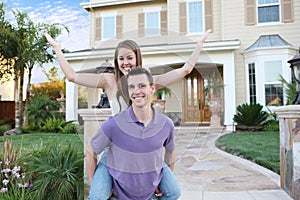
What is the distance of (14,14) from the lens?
10766 millimetres

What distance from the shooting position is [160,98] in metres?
1.28

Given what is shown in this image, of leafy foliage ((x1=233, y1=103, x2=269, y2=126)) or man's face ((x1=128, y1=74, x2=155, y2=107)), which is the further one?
leafy foliage ((x1=233, y1=103, x2=269, y2=126))

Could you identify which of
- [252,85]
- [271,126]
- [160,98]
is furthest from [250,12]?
[160,98]

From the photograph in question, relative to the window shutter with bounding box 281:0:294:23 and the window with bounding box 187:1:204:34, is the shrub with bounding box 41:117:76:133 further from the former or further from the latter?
the window shutter with bounding box 281:0:294:23

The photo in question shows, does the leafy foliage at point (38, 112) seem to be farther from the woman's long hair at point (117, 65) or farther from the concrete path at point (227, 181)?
the woman's long hair at point (117, 65)

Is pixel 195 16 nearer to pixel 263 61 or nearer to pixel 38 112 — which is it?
pixel 263 61

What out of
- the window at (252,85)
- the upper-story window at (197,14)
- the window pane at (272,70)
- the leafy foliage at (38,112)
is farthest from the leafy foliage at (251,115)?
the leafy foliage at (38,112)

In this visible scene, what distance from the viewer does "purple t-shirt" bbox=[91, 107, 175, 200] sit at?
42.9 inches

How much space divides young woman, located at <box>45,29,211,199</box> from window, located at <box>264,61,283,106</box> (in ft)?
26.5

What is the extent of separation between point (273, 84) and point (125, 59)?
8350mm

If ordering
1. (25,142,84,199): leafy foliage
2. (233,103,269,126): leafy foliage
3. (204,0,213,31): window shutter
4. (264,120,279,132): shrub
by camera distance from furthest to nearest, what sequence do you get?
(204,0,213,31): window shutter, (233,103,269,126): leafy foliage, (264,120,279,132): shrub, (25,142,84,199): leafy foliage

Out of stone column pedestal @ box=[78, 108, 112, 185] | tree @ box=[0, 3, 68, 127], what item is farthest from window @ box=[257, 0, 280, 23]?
stone column pedestal @ box=[78, 108, 112, 185]

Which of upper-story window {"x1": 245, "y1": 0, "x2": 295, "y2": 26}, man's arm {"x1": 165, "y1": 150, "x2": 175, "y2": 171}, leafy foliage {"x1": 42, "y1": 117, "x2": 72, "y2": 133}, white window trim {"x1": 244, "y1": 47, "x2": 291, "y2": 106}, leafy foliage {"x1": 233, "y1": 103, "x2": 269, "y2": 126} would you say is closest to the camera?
man's arm {"x1": 165, "y1": 150, "x2": 175, "y2": 171}

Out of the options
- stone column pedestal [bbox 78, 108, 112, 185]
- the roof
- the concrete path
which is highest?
the roof
